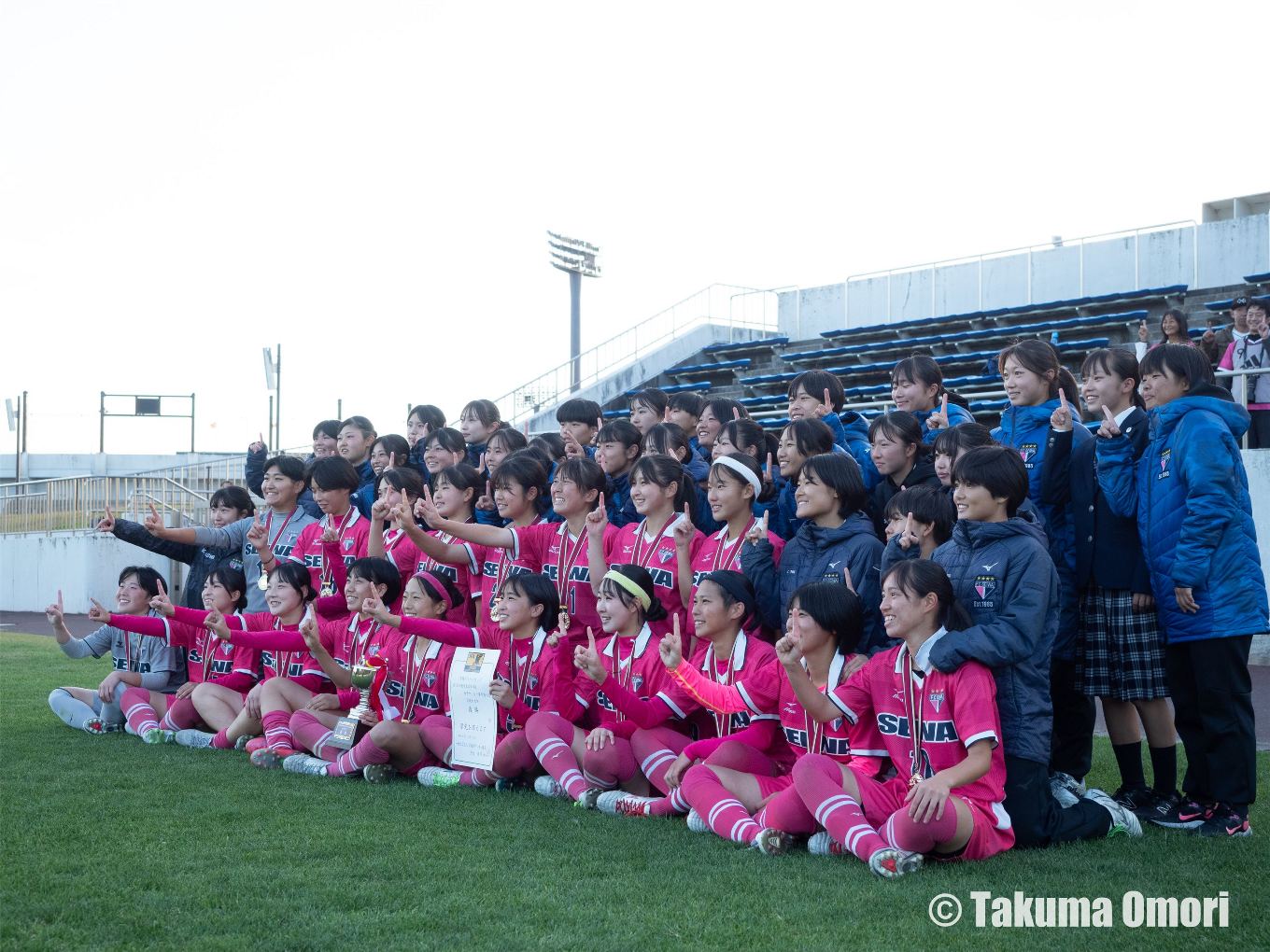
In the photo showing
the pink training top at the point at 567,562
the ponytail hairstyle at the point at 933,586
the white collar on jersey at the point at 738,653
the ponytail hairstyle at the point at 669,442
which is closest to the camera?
the ponytail hairstyle at the point at 933,586

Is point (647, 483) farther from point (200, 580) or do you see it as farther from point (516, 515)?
point (200, 580)

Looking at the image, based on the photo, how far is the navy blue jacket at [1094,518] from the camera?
4.96 meters

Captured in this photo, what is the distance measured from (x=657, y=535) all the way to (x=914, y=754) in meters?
1.95

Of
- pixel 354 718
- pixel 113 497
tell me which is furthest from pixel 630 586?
pixel 113 497

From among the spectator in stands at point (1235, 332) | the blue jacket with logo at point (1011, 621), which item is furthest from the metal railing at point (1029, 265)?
the blue jacket with logo at point (1011, 621)

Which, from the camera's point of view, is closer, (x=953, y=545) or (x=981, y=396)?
(x=953, y=545)

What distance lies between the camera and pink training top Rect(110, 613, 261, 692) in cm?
713

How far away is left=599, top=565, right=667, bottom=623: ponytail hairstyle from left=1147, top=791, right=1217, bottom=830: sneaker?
232 cm

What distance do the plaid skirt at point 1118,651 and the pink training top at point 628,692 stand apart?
176cm

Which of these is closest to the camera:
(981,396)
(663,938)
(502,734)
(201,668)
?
(663,938)

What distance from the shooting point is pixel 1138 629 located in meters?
4.95

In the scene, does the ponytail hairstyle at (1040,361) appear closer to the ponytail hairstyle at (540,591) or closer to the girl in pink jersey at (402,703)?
the ponytail hairstyle at (540,591)

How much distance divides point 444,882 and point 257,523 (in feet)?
14.4

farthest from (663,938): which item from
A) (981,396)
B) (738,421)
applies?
(981,396)
